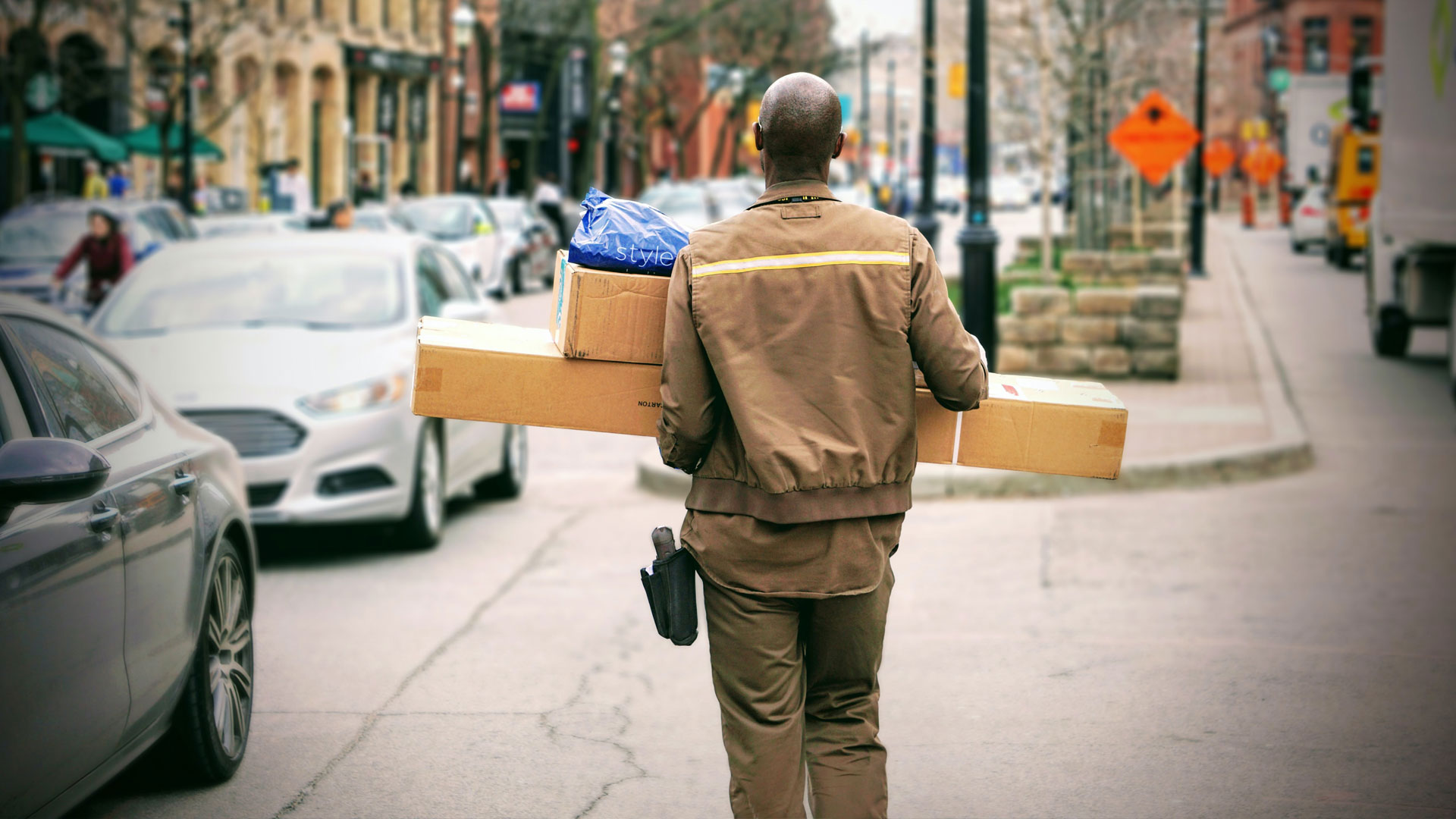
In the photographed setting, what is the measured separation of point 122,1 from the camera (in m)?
36.1

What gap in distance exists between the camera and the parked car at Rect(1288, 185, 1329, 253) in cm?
3822

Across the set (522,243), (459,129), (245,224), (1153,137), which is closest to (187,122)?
(522,243)

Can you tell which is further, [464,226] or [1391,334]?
[464,226]

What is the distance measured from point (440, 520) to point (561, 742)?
3.92m

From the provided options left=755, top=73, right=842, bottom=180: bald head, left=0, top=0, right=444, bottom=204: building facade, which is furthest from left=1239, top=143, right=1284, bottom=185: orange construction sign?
left=755, top=73, right=842, bottom=180: bald head

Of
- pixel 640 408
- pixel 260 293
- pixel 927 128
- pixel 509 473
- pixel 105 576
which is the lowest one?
pixel 509 473

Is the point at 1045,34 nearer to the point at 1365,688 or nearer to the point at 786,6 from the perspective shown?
the point at 1365,688

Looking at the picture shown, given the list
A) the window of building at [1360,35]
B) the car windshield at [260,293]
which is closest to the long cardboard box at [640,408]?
the car windshield at [260,293]

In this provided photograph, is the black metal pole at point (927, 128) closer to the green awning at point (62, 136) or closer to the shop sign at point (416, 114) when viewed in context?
the green awning at point (62, 136)

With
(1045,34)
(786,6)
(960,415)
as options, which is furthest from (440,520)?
(786,6)

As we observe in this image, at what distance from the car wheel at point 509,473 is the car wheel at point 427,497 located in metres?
1.34

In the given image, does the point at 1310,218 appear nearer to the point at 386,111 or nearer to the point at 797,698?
the point at 386,111

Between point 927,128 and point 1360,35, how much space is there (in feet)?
226

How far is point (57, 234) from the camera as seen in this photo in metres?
19.8
